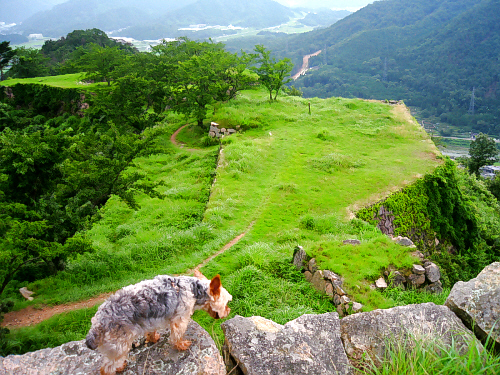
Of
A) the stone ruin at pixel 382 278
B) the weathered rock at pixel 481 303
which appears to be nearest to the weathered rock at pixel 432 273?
the stone ruin at pixel 382 278

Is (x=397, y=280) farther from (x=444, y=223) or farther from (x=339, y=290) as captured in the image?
(x=444, y=223)

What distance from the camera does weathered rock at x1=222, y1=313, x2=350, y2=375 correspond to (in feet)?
11.5

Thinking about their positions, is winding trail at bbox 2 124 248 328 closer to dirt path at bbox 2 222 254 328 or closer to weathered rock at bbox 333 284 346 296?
dirt path at bbox 2 222 254 328

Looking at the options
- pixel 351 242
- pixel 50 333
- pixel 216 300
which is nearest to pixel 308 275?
pixel 351 242

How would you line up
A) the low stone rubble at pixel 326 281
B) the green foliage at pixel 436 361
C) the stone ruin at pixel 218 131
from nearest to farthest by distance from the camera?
the green foliage at pixel 436 361
the low stone rubble at pixel 326 281
the stone ruin at pixel 218 131

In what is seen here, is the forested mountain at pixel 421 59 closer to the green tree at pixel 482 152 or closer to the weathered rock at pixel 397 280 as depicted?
the green tree at pixel 482 152

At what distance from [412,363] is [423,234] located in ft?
41.7

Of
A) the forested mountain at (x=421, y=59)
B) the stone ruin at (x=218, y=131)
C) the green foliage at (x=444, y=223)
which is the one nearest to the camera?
the green foliage at (x=444, y=223)

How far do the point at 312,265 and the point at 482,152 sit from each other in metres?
26.1

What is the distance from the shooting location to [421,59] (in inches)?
4820

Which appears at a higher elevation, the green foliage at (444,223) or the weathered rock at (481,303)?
the weathered rock at (481,303)

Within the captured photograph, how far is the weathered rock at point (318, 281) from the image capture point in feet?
26.0

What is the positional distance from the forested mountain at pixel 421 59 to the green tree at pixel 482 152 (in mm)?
77404

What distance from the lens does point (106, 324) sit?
11.6 feet
